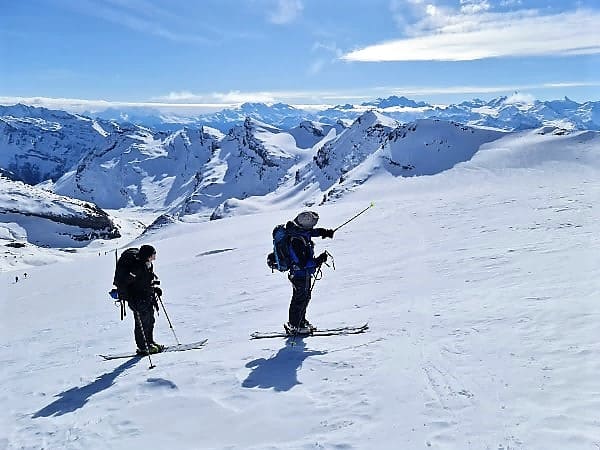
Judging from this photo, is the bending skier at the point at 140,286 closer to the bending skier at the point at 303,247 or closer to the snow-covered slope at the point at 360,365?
the snow-covered slope at the point at 360,365

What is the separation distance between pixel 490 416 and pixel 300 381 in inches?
119

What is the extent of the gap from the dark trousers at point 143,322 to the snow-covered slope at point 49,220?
174 meters

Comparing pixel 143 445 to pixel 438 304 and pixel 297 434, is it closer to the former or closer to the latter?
pixel 297 434

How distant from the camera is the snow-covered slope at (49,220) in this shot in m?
171

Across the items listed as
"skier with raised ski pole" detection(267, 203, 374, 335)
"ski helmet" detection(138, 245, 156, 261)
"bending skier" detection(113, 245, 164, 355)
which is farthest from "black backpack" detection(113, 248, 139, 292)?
"skier with raised ski pole" detection(267, 203, 374, 335)

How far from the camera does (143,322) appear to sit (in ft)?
35.2

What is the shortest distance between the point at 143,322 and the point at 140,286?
882 mm

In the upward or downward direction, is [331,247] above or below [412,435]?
below

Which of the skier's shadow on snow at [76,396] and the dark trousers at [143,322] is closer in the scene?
the skier's shadow on snow at [76,396]

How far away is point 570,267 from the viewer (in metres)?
Result: 13.0

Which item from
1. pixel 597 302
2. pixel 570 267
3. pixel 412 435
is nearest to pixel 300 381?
pixel 412 435

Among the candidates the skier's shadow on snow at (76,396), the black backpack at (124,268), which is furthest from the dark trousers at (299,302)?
the skier's shadow on snow at (76,396)

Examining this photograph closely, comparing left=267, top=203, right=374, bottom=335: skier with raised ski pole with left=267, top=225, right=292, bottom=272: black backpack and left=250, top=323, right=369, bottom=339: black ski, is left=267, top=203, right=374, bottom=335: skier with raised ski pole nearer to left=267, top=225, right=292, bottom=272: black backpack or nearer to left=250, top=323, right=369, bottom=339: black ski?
left=267, top=225, right=292, bottom=272: black backpack

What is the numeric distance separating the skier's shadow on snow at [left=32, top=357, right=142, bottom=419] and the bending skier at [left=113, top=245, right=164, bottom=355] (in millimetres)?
853
